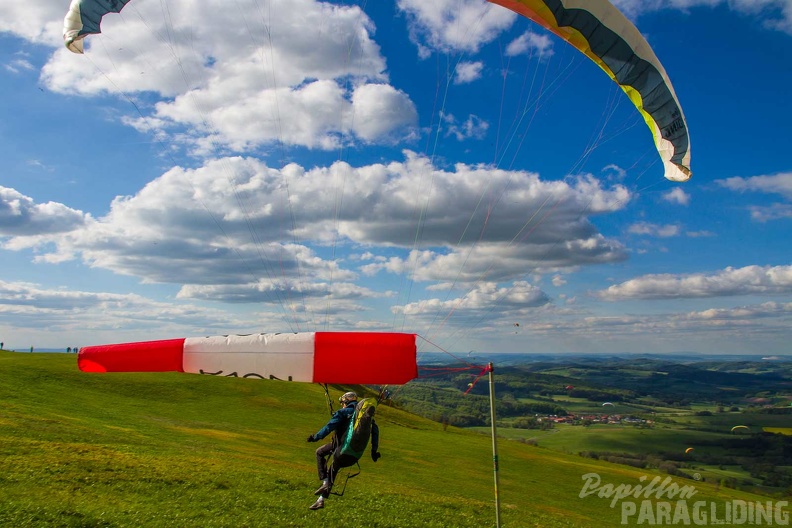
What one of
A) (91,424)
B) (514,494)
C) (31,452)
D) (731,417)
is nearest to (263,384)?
(91,424)

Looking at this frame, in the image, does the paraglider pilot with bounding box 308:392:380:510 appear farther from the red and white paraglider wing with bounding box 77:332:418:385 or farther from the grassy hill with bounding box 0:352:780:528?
the grassy hill with bounding box 0:352:780:528

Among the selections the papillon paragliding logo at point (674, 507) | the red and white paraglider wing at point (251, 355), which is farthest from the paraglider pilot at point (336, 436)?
the papillon paragliding logo at point (674, 507)

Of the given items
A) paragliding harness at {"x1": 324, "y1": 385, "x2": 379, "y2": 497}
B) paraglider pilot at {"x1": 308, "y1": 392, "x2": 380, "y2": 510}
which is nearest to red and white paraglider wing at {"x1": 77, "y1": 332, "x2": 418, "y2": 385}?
paragliding harness at {"x1": 324, "y1": 385, "x2": 379, "y2": 497}

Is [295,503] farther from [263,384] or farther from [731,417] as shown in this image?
[731,417]

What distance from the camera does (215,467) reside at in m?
22.0

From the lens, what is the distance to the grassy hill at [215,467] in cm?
1627

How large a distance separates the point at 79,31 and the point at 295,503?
15702 mm

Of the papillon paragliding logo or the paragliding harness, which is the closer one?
the paragliding harness

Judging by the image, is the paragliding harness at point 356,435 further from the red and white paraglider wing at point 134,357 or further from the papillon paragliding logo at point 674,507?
the papillon paragliding logo at point 674,507

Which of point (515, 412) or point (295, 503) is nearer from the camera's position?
point (295, 503)

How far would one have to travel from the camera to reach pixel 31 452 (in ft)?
64.3

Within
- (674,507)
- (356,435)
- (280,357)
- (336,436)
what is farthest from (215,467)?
(674,507)

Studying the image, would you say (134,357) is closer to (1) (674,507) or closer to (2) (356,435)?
(2) (356,435)

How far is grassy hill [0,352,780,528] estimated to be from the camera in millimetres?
16266
